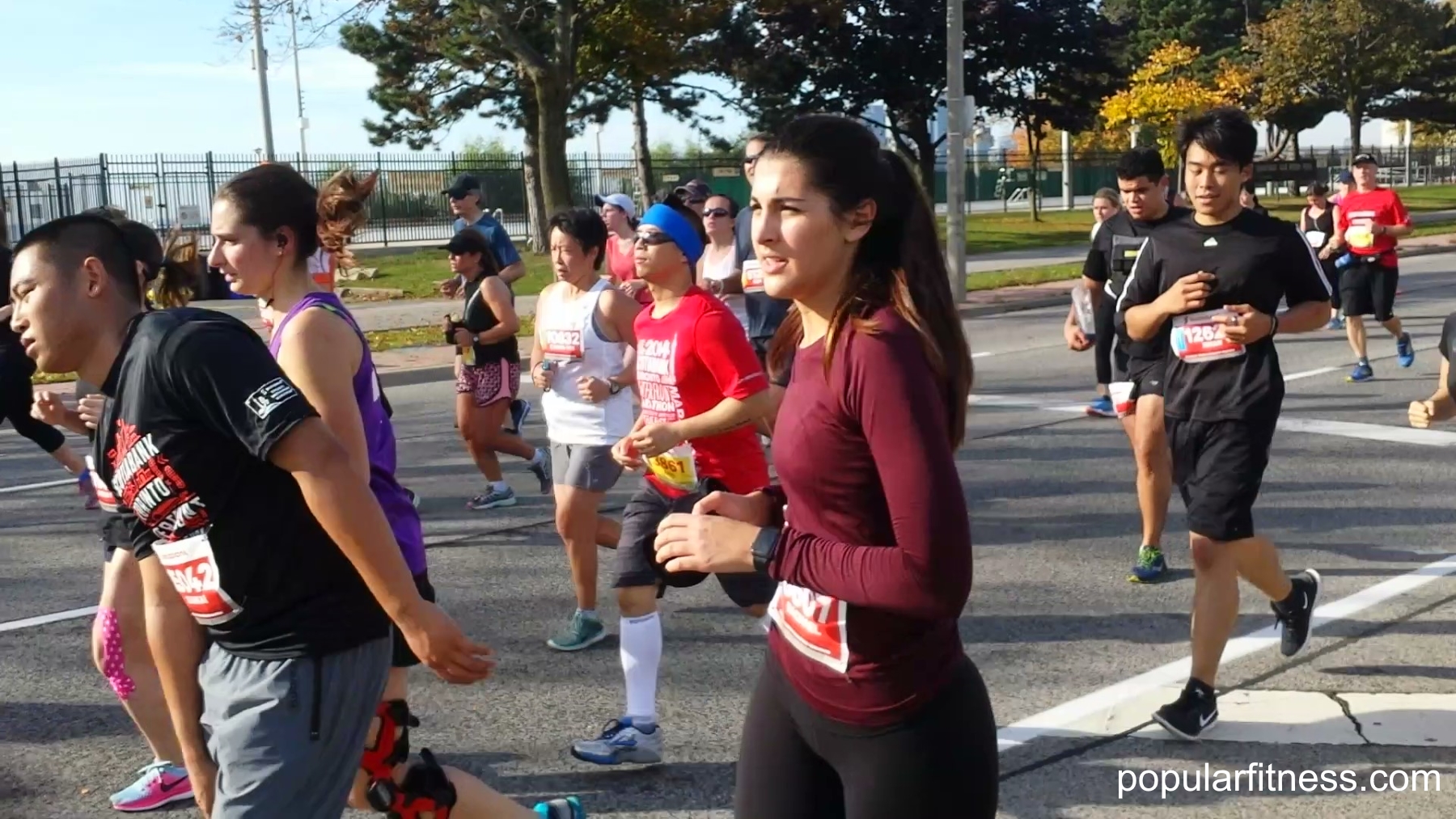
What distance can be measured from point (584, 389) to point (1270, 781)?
2.78m

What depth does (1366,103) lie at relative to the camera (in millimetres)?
59219

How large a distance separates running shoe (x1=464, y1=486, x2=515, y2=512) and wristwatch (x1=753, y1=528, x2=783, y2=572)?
20.9 ft

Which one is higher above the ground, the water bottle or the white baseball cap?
the white baseball cap

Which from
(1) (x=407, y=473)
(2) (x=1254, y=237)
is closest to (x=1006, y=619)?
(2) (x=1254, y=237)

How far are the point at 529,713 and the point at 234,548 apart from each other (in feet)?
8.65

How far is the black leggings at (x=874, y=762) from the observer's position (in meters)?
2.46

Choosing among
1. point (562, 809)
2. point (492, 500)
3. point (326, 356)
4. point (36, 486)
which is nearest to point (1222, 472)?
point (562, 809)

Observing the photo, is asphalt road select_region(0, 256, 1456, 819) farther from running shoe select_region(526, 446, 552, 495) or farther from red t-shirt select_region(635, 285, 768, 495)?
red t-shirt select_region(635, 285, 768, 495)

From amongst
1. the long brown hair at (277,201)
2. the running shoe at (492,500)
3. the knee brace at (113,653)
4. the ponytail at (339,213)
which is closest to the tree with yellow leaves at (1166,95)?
the running shoe at (492,500)

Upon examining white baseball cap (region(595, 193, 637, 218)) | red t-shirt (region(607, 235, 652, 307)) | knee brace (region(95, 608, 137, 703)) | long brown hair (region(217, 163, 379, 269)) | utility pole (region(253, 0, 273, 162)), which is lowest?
knee brace (region(95, 608, 137, 703))

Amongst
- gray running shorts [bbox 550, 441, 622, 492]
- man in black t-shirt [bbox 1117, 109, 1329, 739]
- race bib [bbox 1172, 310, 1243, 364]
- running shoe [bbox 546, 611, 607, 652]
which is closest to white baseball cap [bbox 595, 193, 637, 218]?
gray running shorts [bbox 550, 441, 622, 492]

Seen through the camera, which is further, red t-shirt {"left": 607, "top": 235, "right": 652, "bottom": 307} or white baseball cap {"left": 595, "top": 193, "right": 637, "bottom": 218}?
red t-shirt {"left": 607, "top": 235, "right": 652, "bottom": 307}

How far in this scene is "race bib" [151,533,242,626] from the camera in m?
2.70

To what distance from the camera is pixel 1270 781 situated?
441 centimetres
